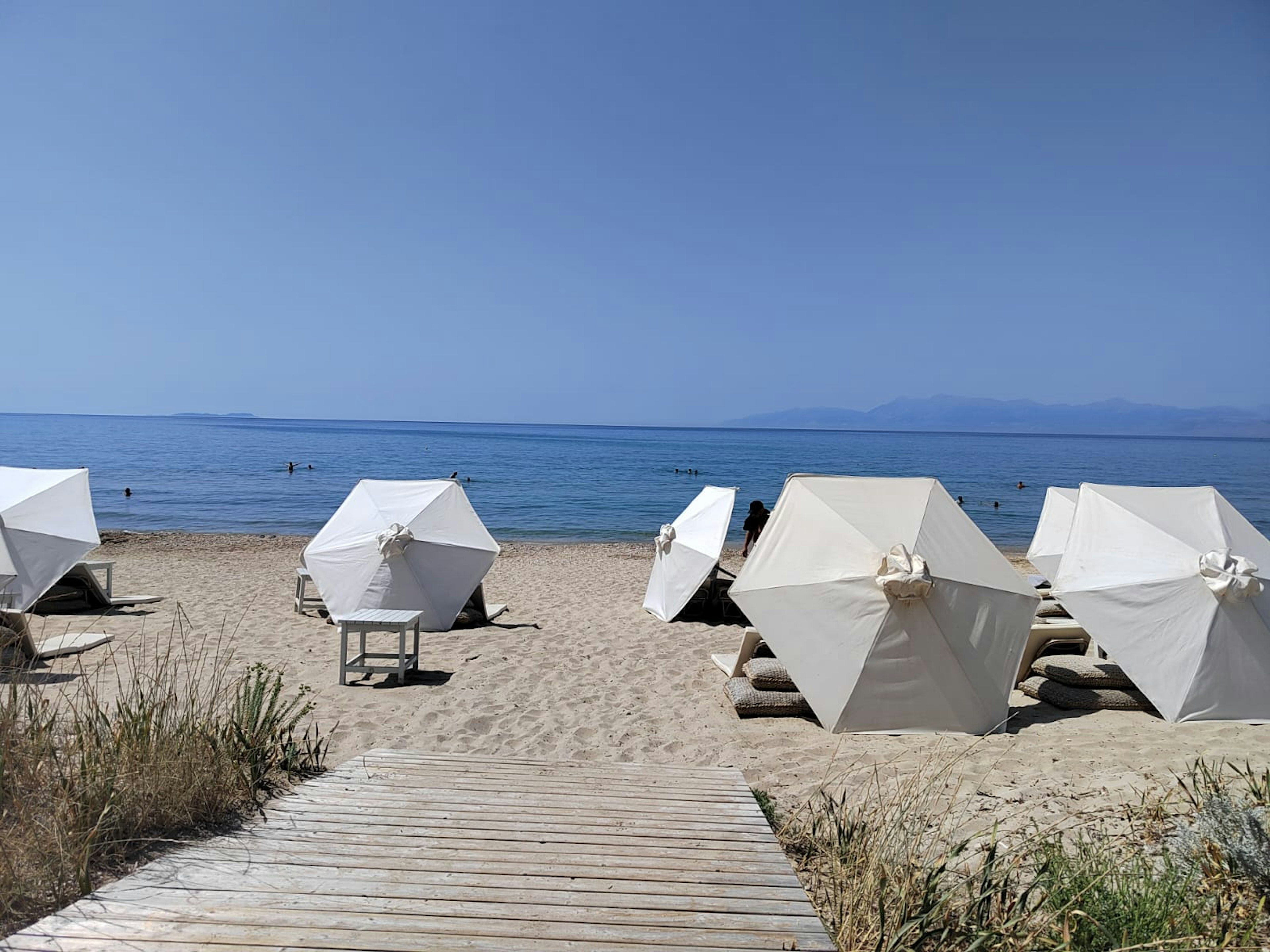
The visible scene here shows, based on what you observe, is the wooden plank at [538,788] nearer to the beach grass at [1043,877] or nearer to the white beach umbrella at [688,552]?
the beach grass at [1043,877]

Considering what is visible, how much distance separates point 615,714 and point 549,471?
148 feet

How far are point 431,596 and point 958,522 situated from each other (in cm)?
593

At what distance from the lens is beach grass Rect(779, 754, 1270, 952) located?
279 cm

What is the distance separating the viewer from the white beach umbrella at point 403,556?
916 centimetres

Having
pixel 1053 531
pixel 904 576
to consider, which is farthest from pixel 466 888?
pixel 1053 531

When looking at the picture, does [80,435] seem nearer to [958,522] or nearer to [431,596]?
[431,596]

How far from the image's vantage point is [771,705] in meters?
6.52

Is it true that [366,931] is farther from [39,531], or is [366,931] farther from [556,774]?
[39,531]

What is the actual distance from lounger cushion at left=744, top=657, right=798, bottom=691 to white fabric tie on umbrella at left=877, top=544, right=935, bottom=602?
123 cm

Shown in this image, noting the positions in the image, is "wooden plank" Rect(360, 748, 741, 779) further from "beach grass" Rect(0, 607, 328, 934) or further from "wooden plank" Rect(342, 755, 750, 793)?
"beach grass" Rect(0, 607, 328, 934)

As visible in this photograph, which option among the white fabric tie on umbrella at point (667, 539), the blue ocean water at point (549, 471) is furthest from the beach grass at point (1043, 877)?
the blue ocean water at point (549, 471)

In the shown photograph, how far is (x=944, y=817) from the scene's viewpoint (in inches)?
154

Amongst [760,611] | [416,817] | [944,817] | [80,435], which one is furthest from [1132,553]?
[80,435]

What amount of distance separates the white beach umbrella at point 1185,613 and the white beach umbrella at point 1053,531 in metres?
4.15
